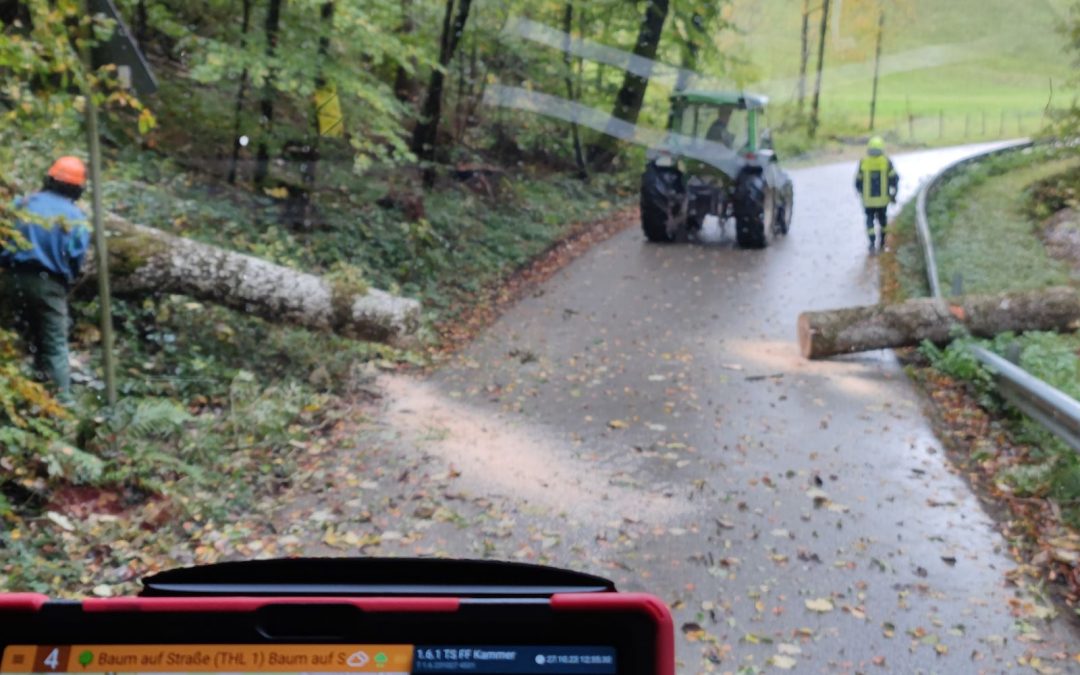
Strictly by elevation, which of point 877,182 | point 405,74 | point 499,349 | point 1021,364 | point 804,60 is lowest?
point 499,349

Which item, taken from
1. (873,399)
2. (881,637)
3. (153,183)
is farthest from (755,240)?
(881,637)

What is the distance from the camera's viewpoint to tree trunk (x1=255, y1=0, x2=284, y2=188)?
12508 mm

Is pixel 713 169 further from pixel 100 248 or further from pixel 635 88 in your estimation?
pixel 100 248

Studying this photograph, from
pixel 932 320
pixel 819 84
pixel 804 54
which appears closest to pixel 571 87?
pixel 932 320

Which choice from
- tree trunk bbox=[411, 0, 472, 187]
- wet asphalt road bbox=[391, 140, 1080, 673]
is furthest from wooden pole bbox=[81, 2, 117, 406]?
tree trunk bbox=[411, 0, 472, 187]

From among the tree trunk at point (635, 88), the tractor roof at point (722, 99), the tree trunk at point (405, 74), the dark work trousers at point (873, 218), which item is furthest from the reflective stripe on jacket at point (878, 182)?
the tree trunk at point (635, 88)

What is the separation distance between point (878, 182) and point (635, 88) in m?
9.77

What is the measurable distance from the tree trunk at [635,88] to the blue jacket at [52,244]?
730 inches

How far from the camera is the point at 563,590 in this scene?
1.37m

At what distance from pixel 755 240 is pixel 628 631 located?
56.7 ft

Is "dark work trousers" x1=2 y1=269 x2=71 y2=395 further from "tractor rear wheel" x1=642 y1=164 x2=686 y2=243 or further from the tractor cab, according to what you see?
the tractor cab

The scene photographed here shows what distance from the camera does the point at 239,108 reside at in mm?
13477

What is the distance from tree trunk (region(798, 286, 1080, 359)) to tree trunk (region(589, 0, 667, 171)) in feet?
47.5

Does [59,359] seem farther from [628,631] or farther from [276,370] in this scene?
[628,631]
